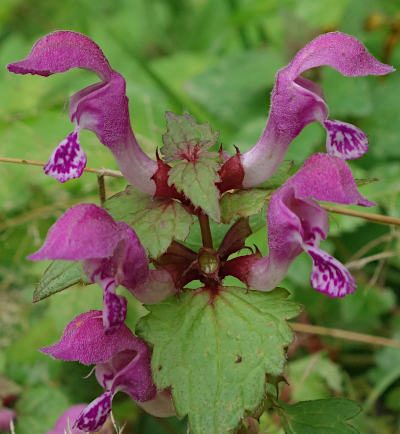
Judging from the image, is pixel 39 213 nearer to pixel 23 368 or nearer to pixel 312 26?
pixel 23 368

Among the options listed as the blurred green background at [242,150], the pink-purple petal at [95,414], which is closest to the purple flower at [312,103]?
the pink-purple petal at [95,414]

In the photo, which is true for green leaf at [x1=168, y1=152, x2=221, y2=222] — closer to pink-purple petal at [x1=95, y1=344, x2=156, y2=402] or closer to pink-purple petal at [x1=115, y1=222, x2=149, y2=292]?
pink-purple petal at [x1=115, y1=222, x2=149, y2=292]

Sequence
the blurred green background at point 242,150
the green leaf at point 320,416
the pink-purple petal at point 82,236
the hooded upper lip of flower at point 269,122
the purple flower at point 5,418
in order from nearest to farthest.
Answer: the pink-purple petal at point 82,236 → the hooded upper lip of flower at point 269,122 → the green leaf at point 320,416 → the purple flower at point 5,418 → the blurred green background at point 242,150

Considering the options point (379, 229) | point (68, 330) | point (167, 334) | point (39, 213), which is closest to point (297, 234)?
point (167, 334)

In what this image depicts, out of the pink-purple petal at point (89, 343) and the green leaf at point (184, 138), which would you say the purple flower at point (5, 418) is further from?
the green leaf at point (184, 138)

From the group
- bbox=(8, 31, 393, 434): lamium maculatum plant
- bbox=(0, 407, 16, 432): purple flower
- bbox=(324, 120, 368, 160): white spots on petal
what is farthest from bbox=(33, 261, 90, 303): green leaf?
bbox=(0, 407, 16, 432): purple flower

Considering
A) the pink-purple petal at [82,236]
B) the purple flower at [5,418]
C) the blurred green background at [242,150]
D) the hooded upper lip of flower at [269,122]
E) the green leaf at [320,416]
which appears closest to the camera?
the pink-purple petal at [82,236]
